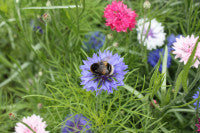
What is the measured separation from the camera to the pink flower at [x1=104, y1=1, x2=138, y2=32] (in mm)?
843

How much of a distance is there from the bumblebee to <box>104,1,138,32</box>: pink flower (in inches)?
10.5

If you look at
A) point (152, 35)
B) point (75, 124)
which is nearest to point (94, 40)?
point (152, 35)

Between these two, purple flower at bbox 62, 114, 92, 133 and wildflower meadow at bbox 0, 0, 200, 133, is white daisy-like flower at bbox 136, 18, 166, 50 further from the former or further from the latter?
purple flower at bbox 62, 114, 92, 133

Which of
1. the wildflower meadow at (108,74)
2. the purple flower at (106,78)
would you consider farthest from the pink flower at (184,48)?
the purple flower at (106,78)

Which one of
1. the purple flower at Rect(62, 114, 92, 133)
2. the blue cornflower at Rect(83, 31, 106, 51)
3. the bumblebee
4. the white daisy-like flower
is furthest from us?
the blue cornflower at Rect(83, 31, 106, 51)

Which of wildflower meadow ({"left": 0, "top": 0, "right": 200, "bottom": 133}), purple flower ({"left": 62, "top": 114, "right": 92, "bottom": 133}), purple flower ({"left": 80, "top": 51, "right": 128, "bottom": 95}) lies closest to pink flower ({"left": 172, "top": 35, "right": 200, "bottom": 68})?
wildflower meadow ({"left": 0, "top": 0, "right": 200, "bottom": 133})

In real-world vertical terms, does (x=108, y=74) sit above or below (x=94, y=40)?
below

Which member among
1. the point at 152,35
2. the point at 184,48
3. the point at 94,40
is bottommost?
the point at 184,48

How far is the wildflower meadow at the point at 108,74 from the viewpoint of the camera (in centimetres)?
66

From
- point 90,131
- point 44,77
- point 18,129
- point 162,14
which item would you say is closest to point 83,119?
point 90,131

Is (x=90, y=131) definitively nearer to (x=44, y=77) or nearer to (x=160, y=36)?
(x=44, y=77)

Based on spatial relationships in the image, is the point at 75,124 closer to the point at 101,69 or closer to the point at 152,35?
the point at 101,69

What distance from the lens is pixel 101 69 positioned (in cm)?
61

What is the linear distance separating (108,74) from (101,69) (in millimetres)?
27
